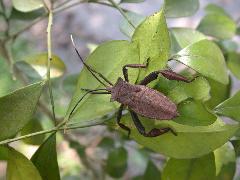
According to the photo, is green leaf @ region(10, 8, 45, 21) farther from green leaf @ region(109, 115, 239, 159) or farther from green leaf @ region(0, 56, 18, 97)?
green leaf @ region(109, 115, 239, 159)

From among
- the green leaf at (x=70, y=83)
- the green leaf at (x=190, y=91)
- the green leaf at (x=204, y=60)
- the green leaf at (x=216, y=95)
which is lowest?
the green leaf at (x=70, y=83)

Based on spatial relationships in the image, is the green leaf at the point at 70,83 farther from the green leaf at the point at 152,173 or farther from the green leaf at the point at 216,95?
the green leaf at the point at 216,95

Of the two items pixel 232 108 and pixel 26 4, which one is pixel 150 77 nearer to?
pixel 232 108

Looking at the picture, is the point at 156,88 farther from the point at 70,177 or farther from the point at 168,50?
the point at 70,177

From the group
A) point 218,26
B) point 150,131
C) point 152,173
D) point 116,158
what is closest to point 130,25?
point 150,131

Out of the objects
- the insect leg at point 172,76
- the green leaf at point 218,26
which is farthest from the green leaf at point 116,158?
the insect leg at point 172,76

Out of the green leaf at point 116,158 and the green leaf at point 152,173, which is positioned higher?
the green leaf at point 152,173

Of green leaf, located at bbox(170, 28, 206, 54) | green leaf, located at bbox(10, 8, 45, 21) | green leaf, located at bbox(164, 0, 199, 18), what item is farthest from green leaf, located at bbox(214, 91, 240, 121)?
green leaf, located at bbox(10, 8, 45, 21)
